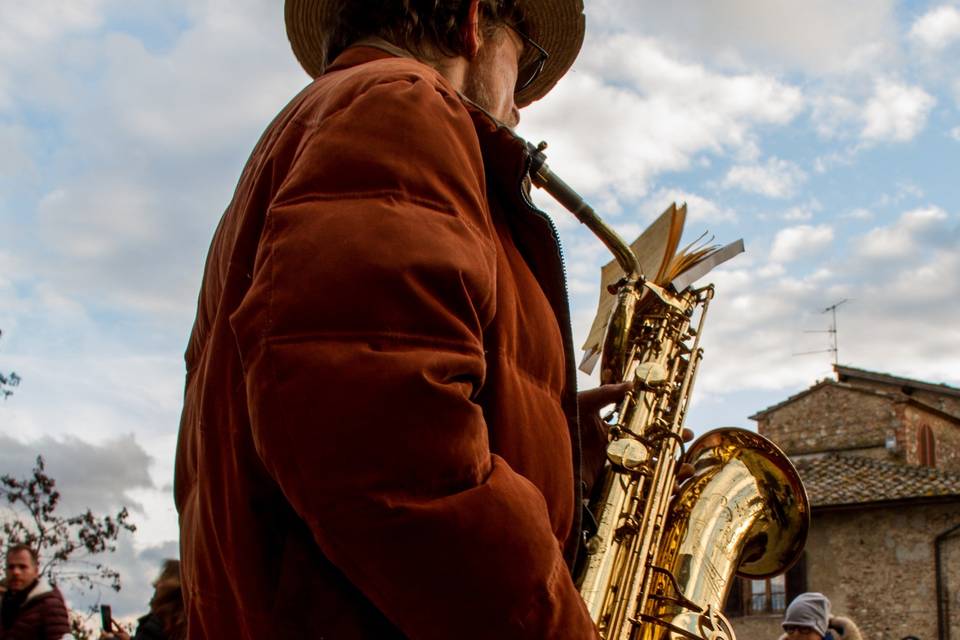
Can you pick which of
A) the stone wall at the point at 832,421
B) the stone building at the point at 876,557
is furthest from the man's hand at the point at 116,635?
the stone wall at the point at 832,421

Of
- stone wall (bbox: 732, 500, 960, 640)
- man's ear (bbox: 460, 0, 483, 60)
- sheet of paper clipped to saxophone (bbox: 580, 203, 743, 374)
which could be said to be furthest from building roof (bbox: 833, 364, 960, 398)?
man's ear (bbox: 460, 0, 483, 60)

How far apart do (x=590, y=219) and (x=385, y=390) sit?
6.07ft

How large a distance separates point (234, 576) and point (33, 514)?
51.8 feet

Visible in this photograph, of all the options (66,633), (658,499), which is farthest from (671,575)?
(66,633)

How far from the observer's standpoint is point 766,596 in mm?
25141

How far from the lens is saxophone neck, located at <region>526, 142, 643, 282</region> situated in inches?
113

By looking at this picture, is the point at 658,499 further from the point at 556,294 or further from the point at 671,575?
the point at 556,294

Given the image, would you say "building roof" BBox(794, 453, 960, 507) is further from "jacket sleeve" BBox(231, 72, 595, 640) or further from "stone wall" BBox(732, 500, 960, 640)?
"jacket sleeve" BBox(231, 72, 595, 640)

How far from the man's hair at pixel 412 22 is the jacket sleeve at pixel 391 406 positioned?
0.65m

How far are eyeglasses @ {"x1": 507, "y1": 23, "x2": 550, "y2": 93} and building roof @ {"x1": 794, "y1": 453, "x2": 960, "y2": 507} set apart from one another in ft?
74.3

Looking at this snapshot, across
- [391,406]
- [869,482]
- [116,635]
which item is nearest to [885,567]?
[869,482]

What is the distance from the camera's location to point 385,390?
4.45 feet

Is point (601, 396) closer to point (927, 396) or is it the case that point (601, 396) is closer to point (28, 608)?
point (28, 608)

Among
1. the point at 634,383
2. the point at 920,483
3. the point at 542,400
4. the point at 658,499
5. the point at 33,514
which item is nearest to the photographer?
the point at 542,400
